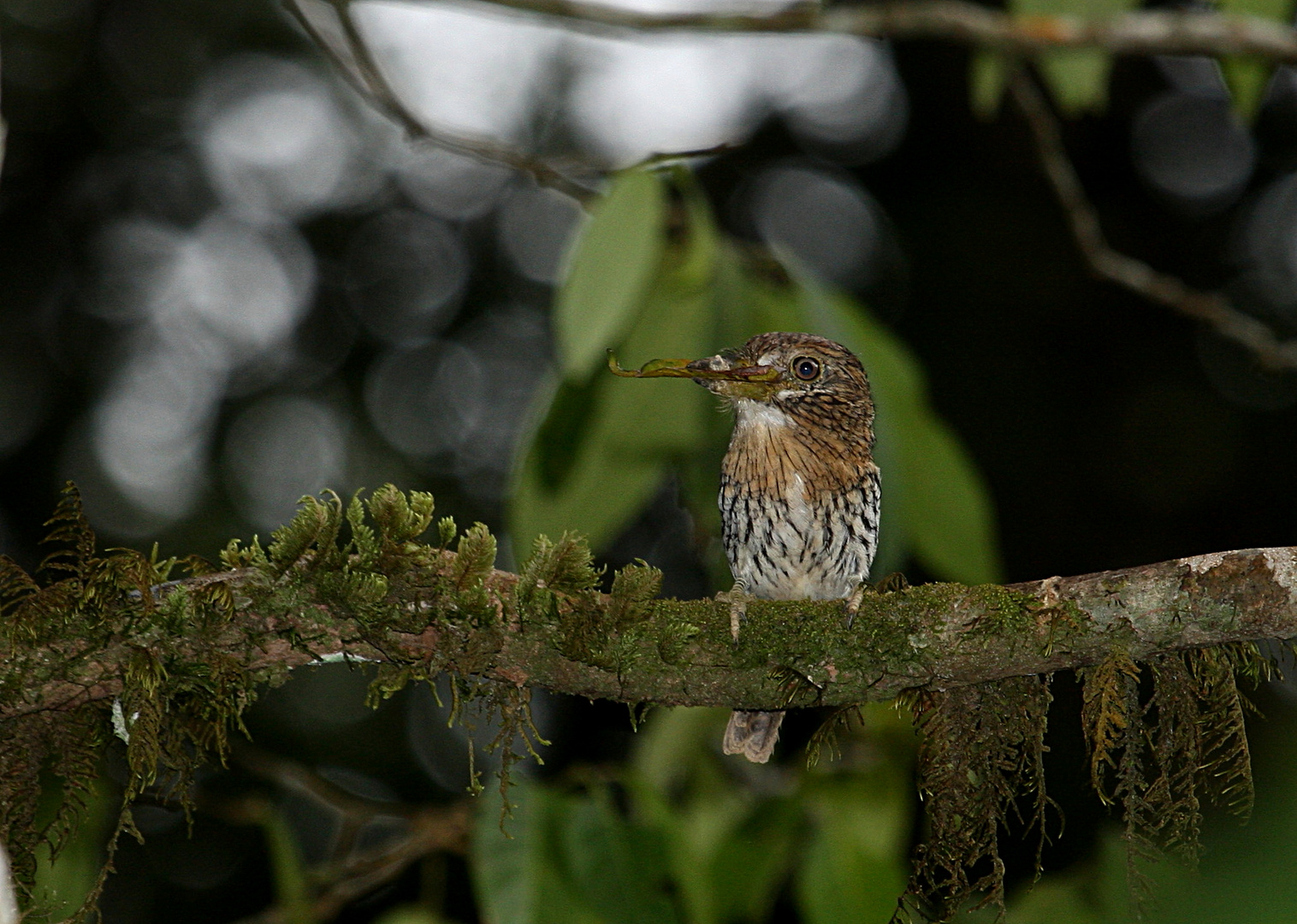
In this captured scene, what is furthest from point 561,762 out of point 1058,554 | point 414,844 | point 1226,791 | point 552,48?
point 1226,791

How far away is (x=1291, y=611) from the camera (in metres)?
1.75

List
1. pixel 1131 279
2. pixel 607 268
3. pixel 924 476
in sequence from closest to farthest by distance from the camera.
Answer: pixel 607 268 → pixel 924 476 → pixel 1131 279

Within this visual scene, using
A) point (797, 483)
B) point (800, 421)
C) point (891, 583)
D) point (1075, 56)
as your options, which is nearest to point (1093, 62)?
point (1075, 56)

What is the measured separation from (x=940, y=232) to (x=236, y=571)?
20.1 ft

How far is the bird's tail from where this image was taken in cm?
285

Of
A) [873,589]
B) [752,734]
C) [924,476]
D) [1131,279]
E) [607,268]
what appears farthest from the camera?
[1131,279]

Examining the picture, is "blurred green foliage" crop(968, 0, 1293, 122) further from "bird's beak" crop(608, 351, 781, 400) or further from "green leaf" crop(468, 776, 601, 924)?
"green leaf" crop(468, 776, 601, 924)

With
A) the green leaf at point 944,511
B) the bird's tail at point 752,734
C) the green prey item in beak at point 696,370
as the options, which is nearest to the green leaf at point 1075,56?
the green leaf at point 944,511

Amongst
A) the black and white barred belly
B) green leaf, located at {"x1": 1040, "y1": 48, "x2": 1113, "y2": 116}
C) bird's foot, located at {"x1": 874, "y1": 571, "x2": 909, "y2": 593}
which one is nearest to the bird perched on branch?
the black and white barred belly

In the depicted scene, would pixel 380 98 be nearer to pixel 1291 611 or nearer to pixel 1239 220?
pixel 1291 611

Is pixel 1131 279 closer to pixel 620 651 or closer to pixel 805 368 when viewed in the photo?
pixel 805 368

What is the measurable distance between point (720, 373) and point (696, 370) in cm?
11

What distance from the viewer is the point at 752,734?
2.88 metres

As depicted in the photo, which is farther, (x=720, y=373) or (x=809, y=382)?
(x=809, y=382)
